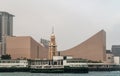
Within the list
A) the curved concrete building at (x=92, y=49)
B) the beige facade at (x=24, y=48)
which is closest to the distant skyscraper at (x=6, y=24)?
the beige facade at (x=24, y=48)

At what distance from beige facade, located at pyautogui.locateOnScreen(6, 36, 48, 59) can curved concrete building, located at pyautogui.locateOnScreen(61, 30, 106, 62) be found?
5.12 metres

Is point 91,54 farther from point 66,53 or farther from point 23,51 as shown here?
point 23,51

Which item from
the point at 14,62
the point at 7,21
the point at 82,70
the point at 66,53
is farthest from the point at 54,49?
the point at 7,21

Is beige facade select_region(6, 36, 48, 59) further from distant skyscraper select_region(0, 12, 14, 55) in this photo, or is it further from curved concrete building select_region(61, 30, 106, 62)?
distant skyscraper select_region(0, 12, 14, 55)

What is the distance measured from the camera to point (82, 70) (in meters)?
74.3

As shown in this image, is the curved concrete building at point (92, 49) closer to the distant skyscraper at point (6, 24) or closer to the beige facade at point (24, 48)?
the beige facade at point (24, 48)

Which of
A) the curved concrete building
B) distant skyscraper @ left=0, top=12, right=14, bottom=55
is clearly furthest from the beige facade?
distant skyscraper @ left=0, top=12, right=14, bottom=55

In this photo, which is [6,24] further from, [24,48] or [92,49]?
[92,49]

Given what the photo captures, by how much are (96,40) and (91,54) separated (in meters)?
3.70

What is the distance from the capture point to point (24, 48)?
383 ft

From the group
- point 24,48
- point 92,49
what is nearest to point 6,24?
point 24,48

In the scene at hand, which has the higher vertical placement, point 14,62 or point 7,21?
point 7,21

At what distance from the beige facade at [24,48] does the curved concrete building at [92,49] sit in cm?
512

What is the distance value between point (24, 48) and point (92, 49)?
15121 millimetres
